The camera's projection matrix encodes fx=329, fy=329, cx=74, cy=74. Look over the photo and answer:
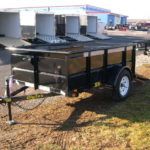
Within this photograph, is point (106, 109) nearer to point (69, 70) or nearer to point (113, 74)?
point (113, 74)

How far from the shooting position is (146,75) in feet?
36.5

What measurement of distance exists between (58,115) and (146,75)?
5121 mm

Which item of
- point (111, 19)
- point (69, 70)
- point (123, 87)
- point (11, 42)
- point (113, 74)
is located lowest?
point (11, 42)

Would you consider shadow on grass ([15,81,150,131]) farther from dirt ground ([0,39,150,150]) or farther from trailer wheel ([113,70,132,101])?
trailer wheel ([113,70,132,101])

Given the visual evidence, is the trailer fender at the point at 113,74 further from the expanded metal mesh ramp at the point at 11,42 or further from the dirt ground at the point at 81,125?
the expanded metal mesh ramp at the point at 11,42

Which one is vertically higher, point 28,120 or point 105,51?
point 105,51

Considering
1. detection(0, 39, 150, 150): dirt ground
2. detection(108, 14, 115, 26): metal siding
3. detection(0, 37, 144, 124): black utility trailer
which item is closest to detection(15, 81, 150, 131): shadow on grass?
detection(0, 39, 150, 150): dirt ground

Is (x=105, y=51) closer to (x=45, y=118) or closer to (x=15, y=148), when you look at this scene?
(x=45, y=118)

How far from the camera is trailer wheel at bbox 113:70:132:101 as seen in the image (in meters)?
7.52

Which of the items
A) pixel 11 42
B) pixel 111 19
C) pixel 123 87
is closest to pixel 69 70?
pixel 123 87

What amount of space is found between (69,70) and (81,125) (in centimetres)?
108

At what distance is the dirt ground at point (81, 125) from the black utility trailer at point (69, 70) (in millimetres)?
442

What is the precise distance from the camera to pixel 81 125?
6.29 metres

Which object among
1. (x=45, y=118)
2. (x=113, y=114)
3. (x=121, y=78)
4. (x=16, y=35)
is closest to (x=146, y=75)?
(x=121, y=78)
